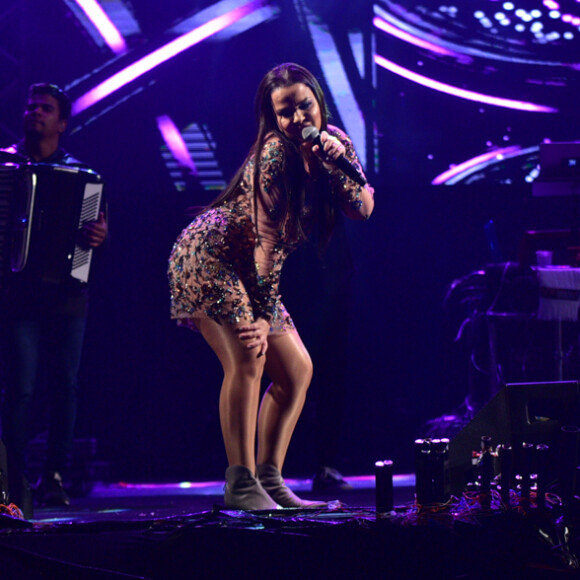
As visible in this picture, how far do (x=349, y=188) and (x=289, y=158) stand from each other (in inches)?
9.0

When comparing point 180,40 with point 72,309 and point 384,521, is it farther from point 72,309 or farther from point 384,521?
point 384,521

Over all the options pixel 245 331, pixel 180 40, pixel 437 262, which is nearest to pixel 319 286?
pixel 437 262

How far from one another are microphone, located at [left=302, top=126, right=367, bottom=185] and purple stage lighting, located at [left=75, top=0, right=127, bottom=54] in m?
2.61

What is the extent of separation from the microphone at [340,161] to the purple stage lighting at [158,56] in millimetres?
2468

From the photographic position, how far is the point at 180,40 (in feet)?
16.0

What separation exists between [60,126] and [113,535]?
2.34 m

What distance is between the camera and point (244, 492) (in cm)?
266

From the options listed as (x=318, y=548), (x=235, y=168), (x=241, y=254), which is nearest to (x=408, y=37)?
(x=235, y=168)

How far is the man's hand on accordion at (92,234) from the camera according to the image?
3.67 metres

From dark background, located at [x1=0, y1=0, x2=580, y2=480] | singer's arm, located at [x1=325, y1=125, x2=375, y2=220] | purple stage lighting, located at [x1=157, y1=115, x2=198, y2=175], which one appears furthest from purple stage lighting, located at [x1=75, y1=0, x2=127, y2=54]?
singer's arm, located at [x1=325, y1=125, x2=375, y2=220]

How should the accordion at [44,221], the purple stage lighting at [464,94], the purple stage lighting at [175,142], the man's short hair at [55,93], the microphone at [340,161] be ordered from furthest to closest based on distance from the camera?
the purple stage lighting at [464,94] → the purple stage lighting at [175,142] → the man's short hair at [55,93] → the accordion at [44,221] → the microphone at [340,161]

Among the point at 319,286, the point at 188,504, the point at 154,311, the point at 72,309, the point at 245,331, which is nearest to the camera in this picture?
the point at 245,331

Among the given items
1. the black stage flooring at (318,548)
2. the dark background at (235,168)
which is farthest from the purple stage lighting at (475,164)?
the black stage flooring at (318,548)

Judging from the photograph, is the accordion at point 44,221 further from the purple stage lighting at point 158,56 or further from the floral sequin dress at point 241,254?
the purple stage lighting at point 158,56
